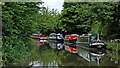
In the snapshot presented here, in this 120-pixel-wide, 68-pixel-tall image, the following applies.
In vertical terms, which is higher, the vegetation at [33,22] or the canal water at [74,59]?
Result: the vegetation at [33,22]

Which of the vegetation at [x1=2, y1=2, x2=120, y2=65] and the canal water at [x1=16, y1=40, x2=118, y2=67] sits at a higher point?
the vegetation at [x1=2, y1=2, x2=120, y2=65]

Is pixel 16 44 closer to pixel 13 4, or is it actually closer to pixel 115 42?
pixel 13 4

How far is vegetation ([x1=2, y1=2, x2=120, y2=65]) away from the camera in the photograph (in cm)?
1222

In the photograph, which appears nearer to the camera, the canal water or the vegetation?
the canal water

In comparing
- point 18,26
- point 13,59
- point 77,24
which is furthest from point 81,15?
point 13,59

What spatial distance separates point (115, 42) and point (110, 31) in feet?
4.78

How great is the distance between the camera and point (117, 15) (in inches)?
928

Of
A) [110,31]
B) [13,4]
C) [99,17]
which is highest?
[13,4]

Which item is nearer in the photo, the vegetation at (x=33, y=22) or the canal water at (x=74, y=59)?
the canal water at (x=74, y=59)

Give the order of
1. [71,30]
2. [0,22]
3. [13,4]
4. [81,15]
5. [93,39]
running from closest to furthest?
[0,22]
[13,4]
[93,39]
[81,15]
[71,30]

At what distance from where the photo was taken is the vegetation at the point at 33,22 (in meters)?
12.2

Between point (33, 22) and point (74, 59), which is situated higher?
point (33, 22)

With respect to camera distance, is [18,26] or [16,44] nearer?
[16,44]

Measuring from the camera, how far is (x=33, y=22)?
2080 cm
